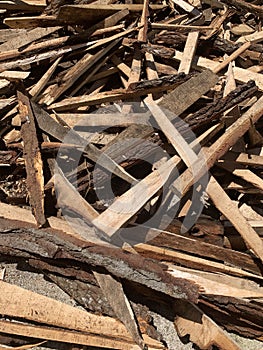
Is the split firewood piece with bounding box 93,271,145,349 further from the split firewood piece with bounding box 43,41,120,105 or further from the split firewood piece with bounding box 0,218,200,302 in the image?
the split firewood piece with bounding box 43,41,120,105

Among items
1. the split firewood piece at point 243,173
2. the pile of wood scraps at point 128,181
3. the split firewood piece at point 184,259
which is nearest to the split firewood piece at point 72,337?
the pile of wood scraps at point 128,181

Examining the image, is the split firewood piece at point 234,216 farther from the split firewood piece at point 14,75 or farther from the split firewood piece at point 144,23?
the split firewood piece at point 14,75

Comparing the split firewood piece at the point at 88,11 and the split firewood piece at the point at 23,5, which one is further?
the split firewood piece at the point at 23,5

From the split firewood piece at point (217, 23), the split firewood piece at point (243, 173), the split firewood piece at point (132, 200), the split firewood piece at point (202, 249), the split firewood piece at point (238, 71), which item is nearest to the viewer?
the split firewood piece at point (132, 200)

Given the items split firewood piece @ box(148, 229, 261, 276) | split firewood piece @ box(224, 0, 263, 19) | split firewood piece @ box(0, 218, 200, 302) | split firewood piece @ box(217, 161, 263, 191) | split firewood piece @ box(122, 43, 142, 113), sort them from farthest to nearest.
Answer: split firewood piece @ box(224, 0, 263, 19)
split firewood piece @ box(122, 43, 142, 113)
split firewood piece @ box(217, 161, 263, 191)
split firewood piece @ box(148, 229, 261, 276)
split firewood piece @ box(0, 218, 200, 302)

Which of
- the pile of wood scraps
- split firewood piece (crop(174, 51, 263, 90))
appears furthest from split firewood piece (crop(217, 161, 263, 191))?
split firewood piece (crop(174, 51, 263, 90))

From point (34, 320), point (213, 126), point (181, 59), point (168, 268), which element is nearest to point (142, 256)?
point (168, 268)
